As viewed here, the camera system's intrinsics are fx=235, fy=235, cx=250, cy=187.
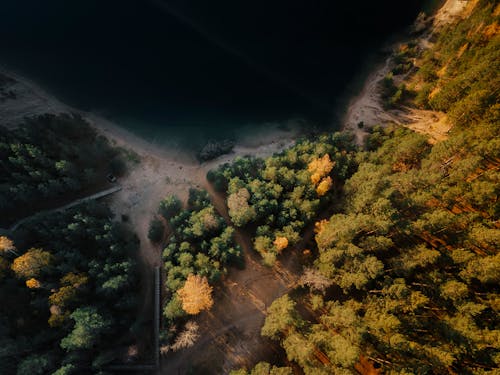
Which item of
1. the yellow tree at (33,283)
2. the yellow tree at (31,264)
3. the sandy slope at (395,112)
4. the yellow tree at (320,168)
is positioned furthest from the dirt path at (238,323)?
the sandy slope at (395,112)

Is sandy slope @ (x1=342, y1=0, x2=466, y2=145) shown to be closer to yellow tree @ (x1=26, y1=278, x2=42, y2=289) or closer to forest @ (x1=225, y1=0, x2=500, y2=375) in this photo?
forest @ (x1=225, y1=0, x2=500, y2=375)

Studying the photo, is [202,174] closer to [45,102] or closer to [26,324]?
[26,324]

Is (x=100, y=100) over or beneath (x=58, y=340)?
over

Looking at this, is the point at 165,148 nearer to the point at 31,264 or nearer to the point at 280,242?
the point at 31,264

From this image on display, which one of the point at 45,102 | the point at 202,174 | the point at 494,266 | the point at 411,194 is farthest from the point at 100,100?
the point at 494,266

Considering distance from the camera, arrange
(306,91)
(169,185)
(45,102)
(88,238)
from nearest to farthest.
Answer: (88,238), (169,185), (45,102), (306,91)

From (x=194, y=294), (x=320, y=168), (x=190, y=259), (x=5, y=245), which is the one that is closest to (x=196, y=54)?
(x=320, y=168)
